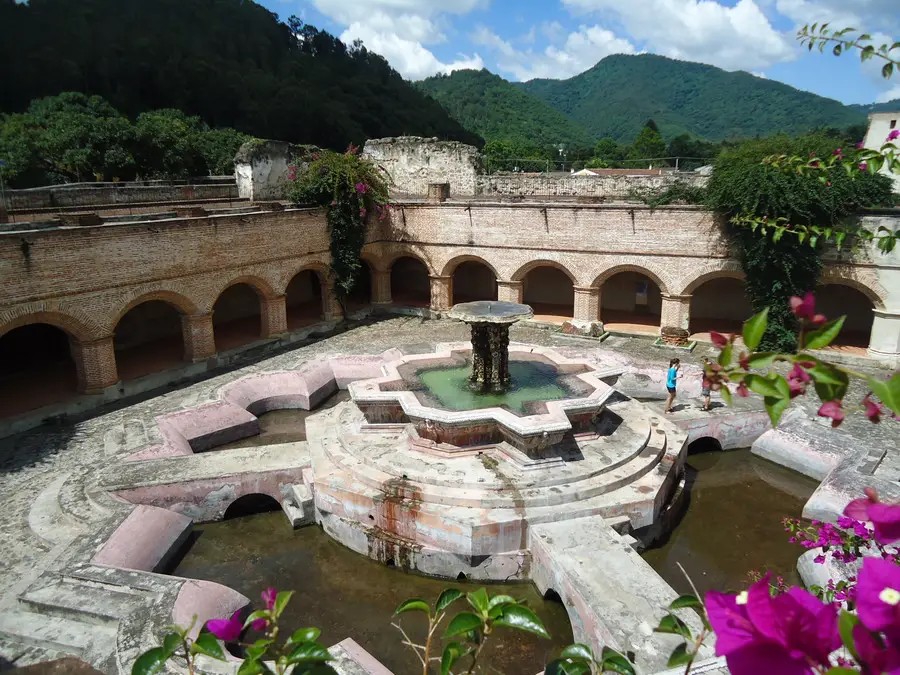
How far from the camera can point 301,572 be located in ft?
26.2

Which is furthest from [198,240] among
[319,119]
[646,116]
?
[646,116]

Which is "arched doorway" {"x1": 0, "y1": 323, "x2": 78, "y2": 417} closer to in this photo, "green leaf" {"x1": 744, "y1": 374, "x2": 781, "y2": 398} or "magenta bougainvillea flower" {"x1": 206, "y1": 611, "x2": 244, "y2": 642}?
"magenta bougainvillea flower" {"x1": 206, "y1": 611, "x2": 244, "y2": 642}

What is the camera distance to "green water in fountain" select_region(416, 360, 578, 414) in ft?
33.4

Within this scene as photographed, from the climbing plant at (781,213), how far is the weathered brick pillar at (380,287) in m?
10.3

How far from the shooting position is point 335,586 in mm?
7723

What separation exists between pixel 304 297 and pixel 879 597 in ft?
71.5

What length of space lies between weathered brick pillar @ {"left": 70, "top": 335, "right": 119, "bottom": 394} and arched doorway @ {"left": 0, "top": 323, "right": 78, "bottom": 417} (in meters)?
0.49

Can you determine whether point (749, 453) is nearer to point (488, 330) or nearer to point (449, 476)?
point (488, 330)

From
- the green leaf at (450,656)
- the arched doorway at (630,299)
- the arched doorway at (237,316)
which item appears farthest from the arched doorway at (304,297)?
the green leaf at (450,656)

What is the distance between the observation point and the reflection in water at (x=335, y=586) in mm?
6648

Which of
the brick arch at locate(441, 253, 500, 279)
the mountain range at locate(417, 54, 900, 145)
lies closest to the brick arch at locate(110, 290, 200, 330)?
the brick arch at locate(441, 253, 500, 279)

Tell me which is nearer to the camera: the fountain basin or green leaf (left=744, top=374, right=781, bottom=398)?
green leaf (left=744, top=374, right=781, bottom=398)

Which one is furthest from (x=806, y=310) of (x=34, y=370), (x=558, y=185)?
(x=558, y=185)

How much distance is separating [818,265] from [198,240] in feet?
48.7
